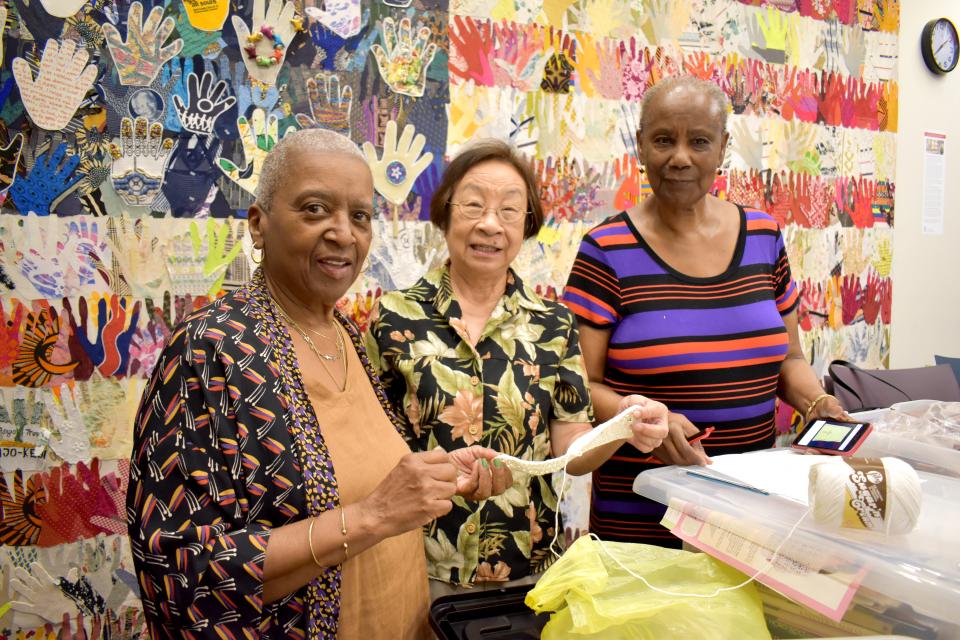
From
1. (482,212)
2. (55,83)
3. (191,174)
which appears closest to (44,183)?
(55,83)

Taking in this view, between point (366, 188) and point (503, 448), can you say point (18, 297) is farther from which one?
point (503, 448)

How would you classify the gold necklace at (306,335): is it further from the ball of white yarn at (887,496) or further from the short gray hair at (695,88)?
the short gray hair at (695,88)

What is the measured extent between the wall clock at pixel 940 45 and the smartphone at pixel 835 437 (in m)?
3.58

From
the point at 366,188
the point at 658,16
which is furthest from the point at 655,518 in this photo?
the point at 658,16

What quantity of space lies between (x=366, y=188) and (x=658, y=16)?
2.38 metres

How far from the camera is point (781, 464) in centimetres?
120

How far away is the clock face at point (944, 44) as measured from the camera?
3.81 meters

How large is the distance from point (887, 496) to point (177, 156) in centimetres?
216

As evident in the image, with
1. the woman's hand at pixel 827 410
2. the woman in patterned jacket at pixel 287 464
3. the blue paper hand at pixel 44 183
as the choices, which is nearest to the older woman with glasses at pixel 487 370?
the woman in patterned jacket at pixel 287 464

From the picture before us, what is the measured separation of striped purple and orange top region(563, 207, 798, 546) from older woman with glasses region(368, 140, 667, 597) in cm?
16

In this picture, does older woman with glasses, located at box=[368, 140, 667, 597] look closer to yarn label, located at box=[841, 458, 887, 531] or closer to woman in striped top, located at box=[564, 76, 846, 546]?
woman in striped top, located at box=[564, 76, 846, 546]

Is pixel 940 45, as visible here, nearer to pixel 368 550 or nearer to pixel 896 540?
pixel 896 540

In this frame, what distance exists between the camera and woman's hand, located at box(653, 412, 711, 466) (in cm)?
129

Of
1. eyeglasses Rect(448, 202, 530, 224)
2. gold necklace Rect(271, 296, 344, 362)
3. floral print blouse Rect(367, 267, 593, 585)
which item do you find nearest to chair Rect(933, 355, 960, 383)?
floral print blouse Rect(367, 267, 593, 585)
